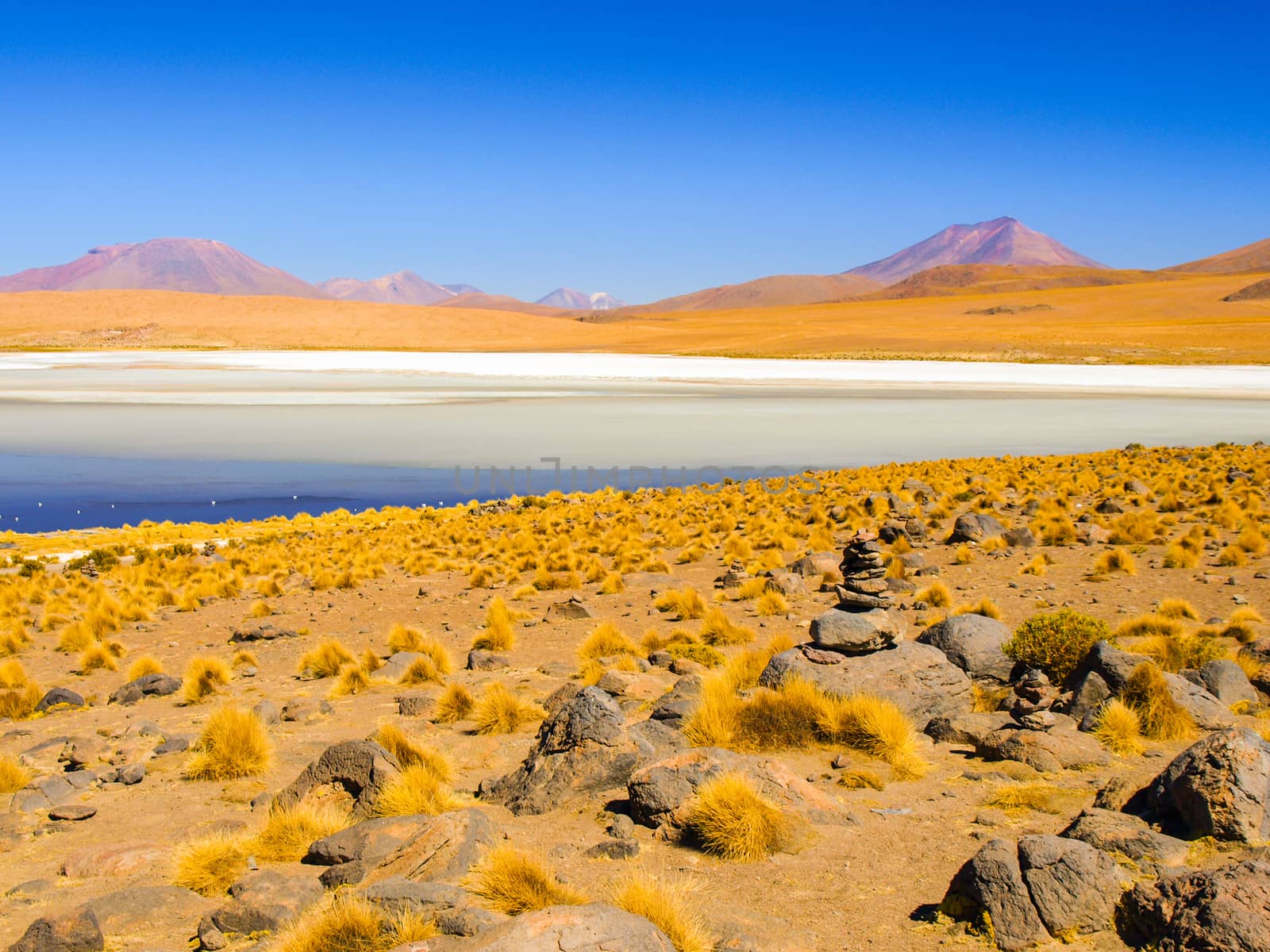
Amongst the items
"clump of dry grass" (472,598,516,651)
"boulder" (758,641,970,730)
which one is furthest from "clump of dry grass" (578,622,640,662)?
"boulder" (758,641,970,730)

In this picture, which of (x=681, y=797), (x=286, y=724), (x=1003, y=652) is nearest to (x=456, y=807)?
(x=681, y=797)

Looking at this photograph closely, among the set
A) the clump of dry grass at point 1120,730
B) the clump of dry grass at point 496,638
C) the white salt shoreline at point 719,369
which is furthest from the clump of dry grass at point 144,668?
the white salt shoreline at point 719,369

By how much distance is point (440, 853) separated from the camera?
13.1ft

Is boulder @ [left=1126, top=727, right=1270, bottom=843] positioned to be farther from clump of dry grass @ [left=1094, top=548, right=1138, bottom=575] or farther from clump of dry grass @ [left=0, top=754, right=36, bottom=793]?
clump of dry grass @ [left=1094, top=548, right=1138, bottom=575]

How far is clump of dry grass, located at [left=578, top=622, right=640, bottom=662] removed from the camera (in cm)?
811

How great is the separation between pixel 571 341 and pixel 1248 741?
104 m

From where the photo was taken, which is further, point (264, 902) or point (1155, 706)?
point (1155, 706)

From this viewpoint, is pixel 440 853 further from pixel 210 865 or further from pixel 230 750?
pixel 230 750

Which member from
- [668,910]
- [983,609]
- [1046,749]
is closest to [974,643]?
[1046,749]

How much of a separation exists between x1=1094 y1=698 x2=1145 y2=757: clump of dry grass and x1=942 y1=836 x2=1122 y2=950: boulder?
5.67 feet

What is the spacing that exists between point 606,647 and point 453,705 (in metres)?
1.86

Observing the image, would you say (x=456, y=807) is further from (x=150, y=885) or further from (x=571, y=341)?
(x=571, y=341)

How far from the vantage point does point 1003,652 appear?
A: 6605 mm

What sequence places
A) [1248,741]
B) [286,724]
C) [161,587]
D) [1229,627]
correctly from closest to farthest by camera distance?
[1248,741] < [286,724] < [1229,627] < [161,587]
